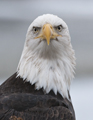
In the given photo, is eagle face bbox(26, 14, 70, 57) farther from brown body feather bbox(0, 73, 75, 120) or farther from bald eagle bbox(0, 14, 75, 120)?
brown body feather bbox(0, 73, 75, 120)

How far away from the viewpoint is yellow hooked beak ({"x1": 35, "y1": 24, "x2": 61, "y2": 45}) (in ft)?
5.90

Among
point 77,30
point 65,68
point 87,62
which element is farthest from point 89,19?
point 65,68

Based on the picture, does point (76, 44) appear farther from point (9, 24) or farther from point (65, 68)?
point (65, 68)

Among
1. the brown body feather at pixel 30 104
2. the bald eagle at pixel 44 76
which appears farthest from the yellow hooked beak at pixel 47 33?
the brown body feather at pixel 30 104

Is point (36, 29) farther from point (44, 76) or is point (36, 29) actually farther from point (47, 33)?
point (44, 76)

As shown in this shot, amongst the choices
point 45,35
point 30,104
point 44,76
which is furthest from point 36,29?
point 30,104

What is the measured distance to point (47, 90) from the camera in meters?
1.92

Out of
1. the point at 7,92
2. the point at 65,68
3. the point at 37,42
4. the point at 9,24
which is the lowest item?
the point at 7,92

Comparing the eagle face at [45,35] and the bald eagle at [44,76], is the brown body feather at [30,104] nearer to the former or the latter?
the bald eagle at [44,76]

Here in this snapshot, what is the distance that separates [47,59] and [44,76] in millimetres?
124

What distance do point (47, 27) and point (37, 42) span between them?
0.15m

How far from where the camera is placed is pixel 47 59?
1968mm

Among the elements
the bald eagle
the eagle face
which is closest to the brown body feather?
the bald eagle

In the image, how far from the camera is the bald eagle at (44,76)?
5.69 feet
